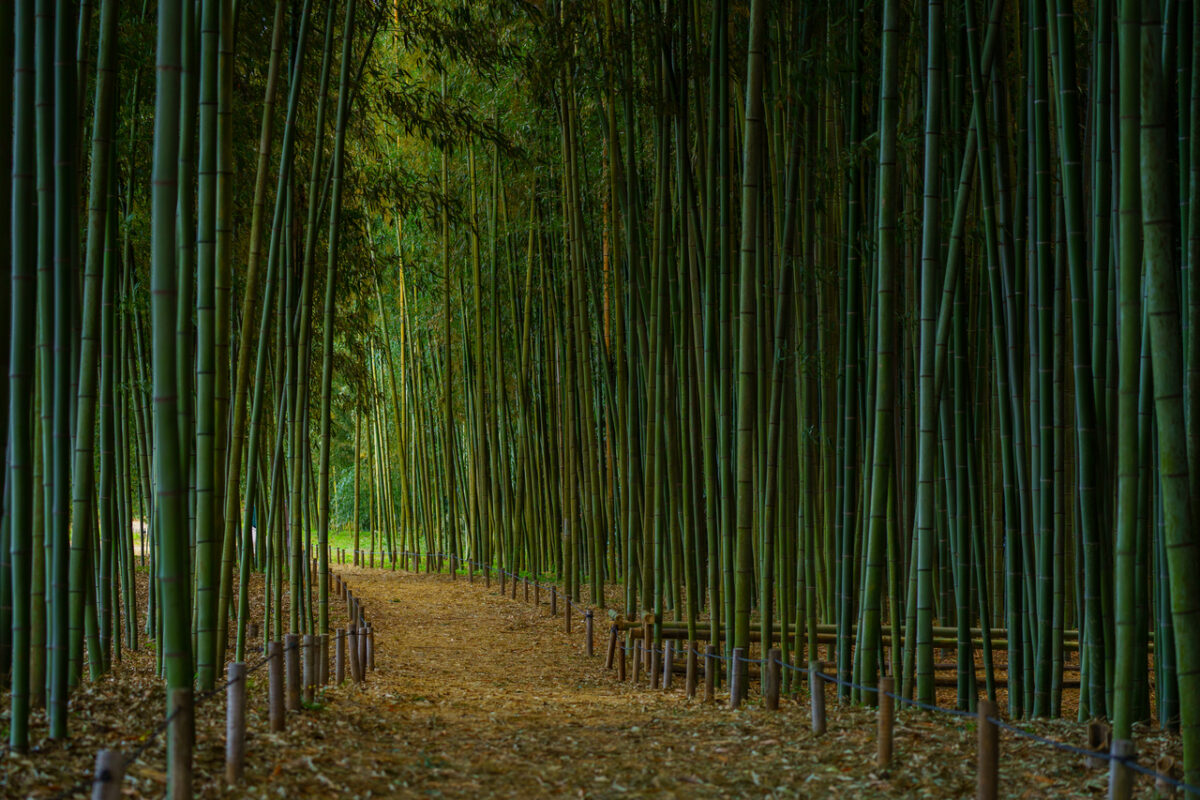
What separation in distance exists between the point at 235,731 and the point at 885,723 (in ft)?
6.21

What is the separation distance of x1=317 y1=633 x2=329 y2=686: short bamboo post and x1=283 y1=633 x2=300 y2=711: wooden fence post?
0.64 metres

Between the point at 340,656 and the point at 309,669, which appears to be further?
the point at 340,656

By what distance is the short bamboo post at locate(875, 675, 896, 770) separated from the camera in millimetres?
3213

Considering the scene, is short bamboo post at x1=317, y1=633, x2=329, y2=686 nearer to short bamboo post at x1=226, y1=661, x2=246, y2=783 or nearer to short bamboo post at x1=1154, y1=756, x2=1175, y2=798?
short bamboo post at x1=226, y1=661, x2=246, y2=783

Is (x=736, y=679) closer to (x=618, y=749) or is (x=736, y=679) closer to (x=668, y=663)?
(x=618, y=749)

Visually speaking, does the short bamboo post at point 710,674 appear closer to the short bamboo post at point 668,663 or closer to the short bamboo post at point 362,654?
the short bamboo post at point 668,663

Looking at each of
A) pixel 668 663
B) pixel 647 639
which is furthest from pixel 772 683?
pixel 647 639

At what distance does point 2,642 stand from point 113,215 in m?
1.70

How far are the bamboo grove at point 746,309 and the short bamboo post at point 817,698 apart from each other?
0.35 meters

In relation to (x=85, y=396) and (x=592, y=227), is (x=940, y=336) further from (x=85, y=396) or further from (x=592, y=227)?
(x=592, y=227)

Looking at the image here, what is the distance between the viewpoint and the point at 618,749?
380 centimetres

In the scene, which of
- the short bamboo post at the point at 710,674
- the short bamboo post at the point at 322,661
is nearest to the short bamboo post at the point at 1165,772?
the short bamboo post at the point at 710,674

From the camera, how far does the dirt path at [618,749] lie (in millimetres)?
3115

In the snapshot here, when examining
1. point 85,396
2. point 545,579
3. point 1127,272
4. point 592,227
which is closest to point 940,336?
point 1127,272
